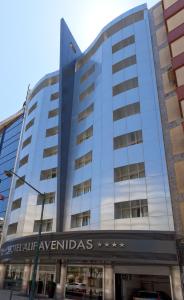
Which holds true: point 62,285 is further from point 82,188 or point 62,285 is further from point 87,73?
point 87,73

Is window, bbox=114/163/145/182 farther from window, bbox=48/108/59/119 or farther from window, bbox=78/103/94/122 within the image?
window, bbox=48/108/59/119

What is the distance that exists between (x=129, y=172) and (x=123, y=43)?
19.3 meters

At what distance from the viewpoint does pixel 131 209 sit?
2514 cm

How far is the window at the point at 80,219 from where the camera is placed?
92.5 feet

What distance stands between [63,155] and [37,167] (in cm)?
530

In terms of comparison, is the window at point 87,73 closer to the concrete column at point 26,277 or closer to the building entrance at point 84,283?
the building entrance at point 84,283

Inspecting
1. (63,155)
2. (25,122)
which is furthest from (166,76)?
(25,122)

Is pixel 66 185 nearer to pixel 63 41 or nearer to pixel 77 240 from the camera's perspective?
pixel 77 240

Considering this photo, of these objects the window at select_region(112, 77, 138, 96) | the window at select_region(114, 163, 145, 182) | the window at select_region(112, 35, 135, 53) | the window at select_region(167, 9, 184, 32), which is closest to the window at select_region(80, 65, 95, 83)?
the window at select_region(112, 35, 135, 53)

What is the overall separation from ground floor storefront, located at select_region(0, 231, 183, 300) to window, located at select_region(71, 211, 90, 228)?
3472 mm

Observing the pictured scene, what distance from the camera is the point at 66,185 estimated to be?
32562 millimetres

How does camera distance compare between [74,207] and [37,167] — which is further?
[37,167]

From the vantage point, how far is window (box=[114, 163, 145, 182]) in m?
26.2

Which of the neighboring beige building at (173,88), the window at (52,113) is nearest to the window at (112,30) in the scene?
the neighboring beige building at (173,88)
